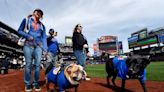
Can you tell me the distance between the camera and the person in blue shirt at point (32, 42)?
6.96 meters

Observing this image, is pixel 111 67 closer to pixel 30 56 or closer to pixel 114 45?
pixel 30 56

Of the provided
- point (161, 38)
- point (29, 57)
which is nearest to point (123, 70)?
point (29, 57)

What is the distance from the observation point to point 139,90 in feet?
25.7

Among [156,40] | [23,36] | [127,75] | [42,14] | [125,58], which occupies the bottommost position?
[127,75]

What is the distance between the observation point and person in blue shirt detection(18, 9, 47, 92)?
22.9 ft

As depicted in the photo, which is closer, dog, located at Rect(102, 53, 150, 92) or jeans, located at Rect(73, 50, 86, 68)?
dog, located at Rect(102, 53, 150, 92)

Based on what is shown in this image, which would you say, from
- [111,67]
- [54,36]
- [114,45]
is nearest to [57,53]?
[54,36]

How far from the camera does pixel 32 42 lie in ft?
23.0

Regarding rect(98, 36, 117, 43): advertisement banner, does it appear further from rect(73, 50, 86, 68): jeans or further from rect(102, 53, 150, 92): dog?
rect(102, 53, 150, 92): dog

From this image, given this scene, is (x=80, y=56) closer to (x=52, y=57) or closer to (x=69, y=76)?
(x=52, y=57)

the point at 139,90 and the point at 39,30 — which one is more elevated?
the point at 39,30

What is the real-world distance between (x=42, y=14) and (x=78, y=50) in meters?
2.33

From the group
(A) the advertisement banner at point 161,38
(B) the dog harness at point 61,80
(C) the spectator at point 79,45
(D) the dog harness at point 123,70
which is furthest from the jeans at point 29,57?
(A) the advertisement banner at point 161,38

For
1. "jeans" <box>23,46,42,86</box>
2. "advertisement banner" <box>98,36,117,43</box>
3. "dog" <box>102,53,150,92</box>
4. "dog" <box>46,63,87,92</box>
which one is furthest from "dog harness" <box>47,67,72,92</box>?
"advertisement banner" <box>98,36,117,43</box>
